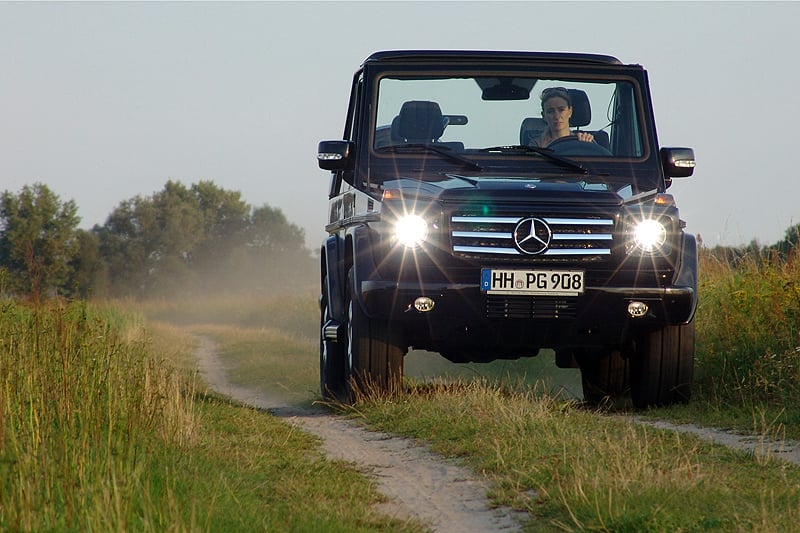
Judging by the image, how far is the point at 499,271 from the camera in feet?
25.3

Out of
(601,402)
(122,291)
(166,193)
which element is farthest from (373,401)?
(166,193)

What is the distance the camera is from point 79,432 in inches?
227

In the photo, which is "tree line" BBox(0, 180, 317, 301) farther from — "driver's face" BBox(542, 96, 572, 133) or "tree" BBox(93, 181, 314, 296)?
"driver's face" BBox(542, 96, 572, 133)

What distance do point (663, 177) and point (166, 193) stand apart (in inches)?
3425

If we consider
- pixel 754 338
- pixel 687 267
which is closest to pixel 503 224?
pixel 687 267

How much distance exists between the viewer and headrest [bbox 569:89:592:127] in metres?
8.98

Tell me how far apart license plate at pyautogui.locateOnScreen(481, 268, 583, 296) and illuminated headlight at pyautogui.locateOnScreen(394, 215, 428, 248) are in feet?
1.63

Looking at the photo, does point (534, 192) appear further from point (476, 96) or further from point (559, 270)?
point (476, 96)

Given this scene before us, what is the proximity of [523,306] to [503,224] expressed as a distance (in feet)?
1.95

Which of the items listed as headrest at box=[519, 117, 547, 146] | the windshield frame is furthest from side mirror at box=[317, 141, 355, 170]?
headrest at box=[519, 117, 547, 146]

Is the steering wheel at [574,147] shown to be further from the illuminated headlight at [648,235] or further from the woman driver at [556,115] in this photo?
the illuminated headlight at [648,235]

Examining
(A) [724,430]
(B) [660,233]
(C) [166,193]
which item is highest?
(C) [166,193]

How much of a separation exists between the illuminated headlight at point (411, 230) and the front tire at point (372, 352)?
0.60 m

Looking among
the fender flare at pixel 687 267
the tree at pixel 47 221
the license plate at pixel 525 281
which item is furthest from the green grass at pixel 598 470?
the tree at pixel 47 221
